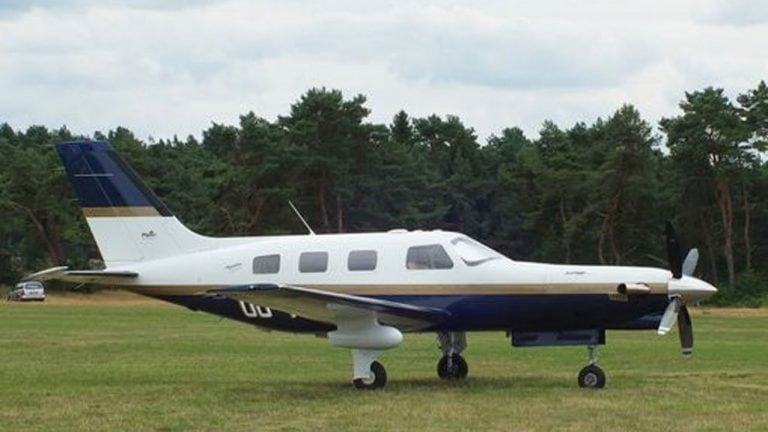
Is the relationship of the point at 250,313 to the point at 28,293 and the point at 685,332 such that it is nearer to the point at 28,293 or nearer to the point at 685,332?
the point at 685,332

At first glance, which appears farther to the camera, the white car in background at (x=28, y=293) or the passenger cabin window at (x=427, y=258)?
the white car in background at (x=28, y=293)

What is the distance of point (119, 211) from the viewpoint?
21.4 m

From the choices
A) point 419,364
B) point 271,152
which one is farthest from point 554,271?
point 271,152

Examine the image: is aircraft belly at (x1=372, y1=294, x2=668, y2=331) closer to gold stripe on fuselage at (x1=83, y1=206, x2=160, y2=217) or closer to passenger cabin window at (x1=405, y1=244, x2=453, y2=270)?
passenger cabin window at (x1=405, y1=244, x2=453, y2=270)

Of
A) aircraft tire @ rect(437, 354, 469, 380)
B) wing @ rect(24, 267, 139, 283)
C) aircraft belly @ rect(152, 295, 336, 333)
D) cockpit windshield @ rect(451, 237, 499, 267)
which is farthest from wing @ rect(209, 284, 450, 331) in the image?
wing @ rect(24, 267, 139, 283)

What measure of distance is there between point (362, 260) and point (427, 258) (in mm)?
1024

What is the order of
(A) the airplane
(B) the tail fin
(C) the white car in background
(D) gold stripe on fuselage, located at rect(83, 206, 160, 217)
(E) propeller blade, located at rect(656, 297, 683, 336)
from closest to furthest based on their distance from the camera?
(E) propeller blade, located at rect(656, 297, 683, 336)
(A) the airplane
(B) the tail fin
(D) gold stripe on fuselage, located at rect(83, 206, 160, 217)
(C) the white car in background

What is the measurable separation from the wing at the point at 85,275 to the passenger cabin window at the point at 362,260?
11.9 feet

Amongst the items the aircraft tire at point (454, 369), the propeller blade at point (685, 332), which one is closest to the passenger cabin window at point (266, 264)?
the aircraft tire at point (454, 369)

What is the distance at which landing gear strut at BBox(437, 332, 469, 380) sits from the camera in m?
20.5

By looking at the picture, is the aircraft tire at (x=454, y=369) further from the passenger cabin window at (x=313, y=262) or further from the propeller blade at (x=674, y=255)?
the propeller blade at (x=674, y=255)

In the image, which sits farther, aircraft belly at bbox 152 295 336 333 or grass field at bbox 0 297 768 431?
aircraft belly at bbox 152 295 336 333

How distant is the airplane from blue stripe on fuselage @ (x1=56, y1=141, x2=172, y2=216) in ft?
0.08

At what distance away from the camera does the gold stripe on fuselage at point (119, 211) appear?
21.4 metres
